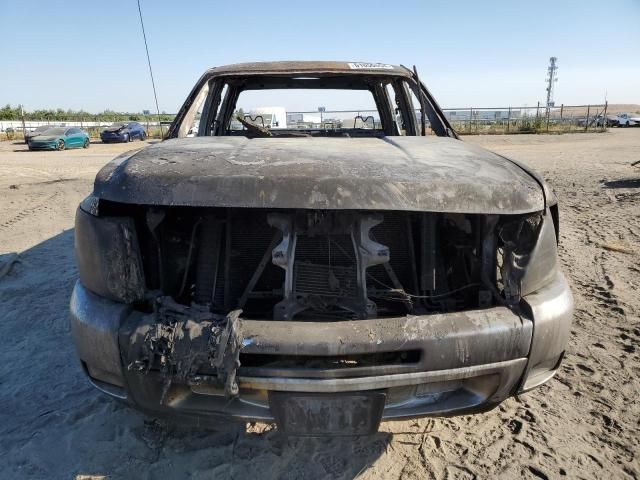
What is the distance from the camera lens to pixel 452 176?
1.73 metres

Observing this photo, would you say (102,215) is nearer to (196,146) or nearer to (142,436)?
(196,146)

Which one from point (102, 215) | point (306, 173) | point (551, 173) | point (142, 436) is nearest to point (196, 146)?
point (102, 215)

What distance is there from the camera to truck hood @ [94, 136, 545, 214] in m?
1.61

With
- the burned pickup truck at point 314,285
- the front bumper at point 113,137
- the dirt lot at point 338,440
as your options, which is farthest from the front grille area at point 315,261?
the front bumper at point 113,137

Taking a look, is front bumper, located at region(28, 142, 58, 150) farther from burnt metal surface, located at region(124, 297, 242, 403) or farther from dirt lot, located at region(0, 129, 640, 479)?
burnt metal surface, located at region(124, 297, 242, 403)

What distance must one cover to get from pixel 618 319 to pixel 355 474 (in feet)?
8.29

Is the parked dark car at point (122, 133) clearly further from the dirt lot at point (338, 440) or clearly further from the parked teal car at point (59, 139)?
the dirt lot at point (338, 440)

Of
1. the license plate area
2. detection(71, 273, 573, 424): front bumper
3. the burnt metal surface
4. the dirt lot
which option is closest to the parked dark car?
the dirt lot

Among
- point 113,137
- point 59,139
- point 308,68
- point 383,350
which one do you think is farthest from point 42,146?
point 383,350

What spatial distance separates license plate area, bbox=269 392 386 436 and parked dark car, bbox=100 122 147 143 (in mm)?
27738

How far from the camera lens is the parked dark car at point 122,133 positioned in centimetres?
2612

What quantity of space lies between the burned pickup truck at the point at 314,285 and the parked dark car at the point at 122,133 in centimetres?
2679

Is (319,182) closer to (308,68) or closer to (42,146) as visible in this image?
(308,68)

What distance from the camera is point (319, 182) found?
5.38 ft
